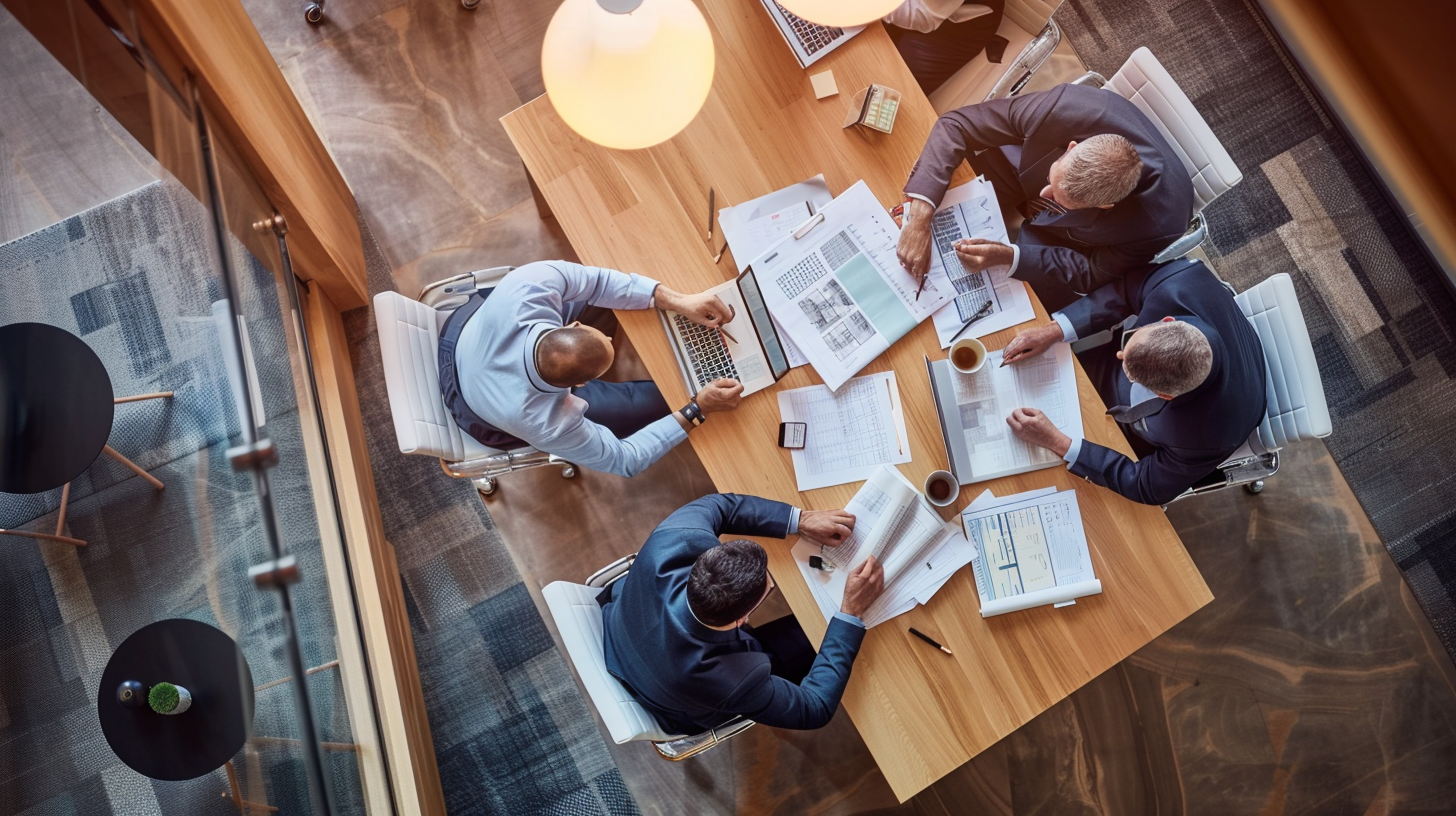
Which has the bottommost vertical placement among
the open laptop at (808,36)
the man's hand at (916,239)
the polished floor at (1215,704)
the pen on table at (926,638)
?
the polished floor at (1215,704)

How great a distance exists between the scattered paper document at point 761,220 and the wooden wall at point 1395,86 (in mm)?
2338

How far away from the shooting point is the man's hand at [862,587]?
2086 mm

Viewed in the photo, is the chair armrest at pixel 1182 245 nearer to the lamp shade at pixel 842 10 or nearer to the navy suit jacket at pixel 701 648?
the lamp shade at pixel 842 10

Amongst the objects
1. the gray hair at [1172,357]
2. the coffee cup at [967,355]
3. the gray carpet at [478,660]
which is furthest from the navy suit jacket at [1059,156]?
the gray carpet at [478,660]

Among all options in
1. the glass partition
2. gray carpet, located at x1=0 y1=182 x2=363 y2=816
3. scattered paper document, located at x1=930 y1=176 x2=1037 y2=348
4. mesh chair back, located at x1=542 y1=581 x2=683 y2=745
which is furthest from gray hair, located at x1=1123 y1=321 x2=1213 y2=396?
gray carpet, located at x1=0 y1=182 x2=363 y2=816

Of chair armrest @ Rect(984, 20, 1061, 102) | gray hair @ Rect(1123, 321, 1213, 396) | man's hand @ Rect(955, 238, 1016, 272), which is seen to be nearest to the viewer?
gray hair @ Rect(1123, 321, 1213, 396)

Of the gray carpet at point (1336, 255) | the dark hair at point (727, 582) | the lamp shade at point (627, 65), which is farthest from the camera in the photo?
the gray carpet at point (1336, 255)

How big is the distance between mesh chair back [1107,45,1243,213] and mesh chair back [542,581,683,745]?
7.04 feet

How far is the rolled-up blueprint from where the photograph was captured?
6.91 feet

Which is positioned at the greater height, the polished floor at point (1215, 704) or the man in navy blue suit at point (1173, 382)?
the man in navy blue suit at point (1173, 382)

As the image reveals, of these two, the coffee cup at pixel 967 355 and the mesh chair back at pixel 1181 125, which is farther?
the mesh chair back at pixel 1181 125

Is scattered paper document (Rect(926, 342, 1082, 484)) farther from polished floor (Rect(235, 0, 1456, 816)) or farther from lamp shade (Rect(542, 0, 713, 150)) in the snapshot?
polished floor (Rect(235, 0, 1456, 816))

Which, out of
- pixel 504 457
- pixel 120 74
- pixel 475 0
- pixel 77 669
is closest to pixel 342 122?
pixel 475 0

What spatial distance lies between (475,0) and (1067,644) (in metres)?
3.19
